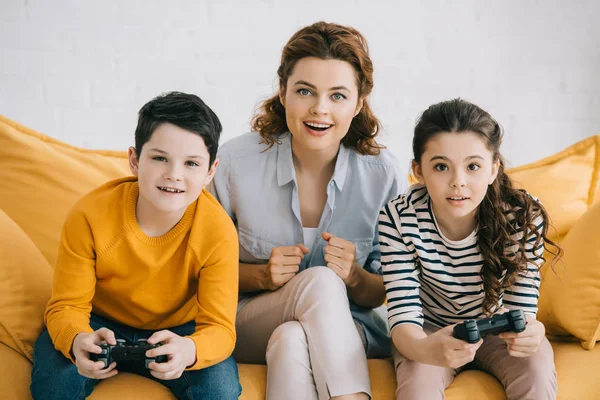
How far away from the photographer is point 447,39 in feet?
8.18

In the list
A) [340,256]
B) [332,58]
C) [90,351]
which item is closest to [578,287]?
[340,256]

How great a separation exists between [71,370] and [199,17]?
1410 mm

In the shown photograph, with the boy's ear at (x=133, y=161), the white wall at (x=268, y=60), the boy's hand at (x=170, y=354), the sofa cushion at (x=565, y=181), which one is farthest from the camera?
the white wall at (x=268, y=60)

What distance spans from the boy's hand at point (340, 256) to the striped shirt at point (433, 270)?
9 centimetres

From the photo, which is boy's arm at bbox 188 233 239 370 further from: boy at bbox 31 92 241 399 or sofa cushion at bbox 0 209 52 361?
sofa cushion at bbox 0 209 52 361

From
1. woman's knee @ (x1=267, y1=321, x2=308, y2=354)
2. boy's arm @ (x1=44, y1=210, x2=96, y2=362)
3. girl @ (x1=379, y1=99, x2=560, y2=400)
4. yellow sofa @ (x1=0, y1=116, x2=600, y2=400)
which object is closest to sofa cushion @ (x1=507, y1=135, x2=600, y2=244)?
yellow sofa @ (x1=0, y1=116, x2=600, y2=400)

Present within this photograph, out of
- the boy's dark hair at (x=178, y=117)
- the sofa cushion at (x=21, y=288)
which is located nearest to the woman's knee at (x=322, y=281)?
the boy's dark hair at (x=178, y=117)

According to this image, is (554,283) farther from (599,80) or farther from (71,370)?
(599,80)

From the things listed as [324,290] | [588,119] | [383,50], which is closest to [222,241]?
[324,290]

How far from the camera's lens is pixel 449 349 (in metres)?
1.25

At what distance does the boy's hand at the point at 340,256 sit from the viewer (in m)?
1.52

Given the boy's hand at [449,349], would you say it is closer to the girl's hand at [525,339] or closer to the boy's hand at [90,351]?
the girl's hand at [525,339]

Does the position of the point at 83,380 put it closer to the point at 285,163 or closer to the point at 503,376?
the point at 285,163

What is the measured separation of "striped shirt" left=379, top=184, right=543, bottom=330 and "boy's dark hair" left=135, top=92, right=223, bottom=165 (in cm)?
43
